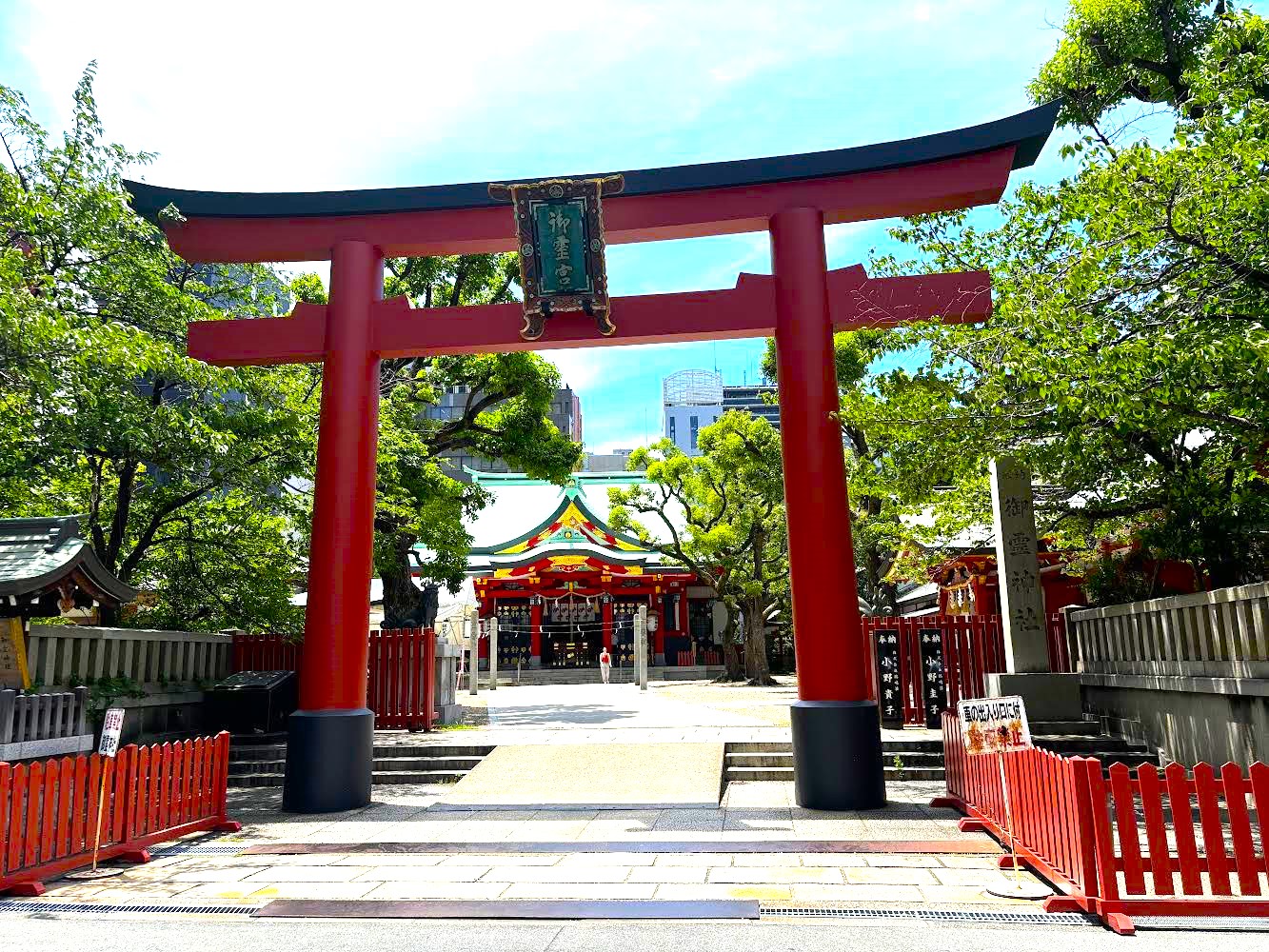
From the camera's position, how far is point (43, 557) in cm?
897

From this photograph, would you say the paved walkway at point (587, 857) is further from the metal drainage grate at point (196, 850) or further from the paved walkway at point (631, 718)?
the paved walkway at point (631, 718)

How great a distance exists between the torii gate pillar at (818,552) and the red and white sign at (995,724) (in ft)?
3.67

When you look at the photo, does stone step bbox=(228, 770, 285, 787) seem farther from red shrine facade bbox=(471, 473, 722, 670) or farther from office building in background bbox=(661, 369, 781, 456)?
office building in background bbox=(661, 369, 781, 456)

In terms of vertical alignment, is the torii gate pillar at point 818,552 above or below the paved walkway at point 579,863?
above

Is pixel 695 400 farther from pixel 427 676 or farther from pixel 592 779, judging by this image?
pixel 592 779

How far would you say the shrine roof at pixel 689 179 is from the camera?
9.49m

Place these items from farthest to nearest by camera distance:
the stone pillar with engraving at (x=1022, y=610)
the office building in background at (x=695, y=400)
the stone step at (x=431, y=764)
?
the office building in background at (x=695, y=400) < the stone pillar with engraving at (x=1022, y=610) < the stone step at (x=431, y=764)

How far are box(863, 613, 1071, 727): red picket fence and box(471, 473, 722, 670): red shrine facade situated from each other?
17.0 metres

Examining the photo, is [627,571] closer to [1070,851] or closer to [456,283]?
[456,283]

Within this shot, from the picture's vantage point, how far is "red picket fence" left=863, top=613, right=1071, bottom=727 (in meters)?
13.6

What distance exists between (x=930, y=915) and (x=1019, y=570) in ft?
25.8

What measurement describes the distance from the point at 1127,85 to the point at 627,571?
2163 centimetres

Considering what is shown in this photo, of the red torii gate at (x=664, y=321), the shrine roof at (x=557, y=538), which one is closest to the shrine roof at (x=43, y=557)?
the red torii gate at (x=664, y=321)

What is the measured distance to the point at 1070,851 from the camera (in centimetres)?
560
